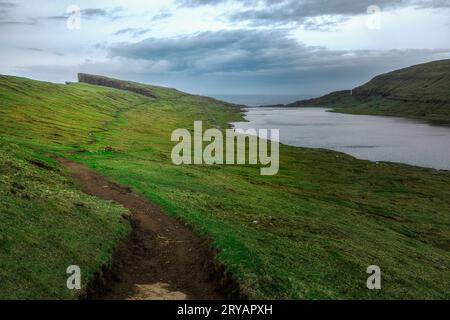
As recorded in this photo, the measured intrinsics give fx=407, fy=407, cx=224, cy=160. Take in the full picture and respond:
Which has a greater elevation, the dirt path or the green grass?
the green grass

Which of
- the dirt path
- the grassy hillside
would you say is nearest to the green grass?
the grassy hillside

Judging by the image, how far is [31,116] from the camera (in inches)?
4631

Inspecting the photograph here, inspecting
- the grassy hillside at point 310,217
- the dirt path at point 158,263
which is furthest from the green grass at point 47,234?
the dirt path at point 158,263

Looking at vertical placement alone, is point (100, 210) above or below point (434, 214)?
above

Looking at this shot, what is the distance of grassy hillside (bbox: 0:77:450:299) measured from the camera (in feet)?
84.1

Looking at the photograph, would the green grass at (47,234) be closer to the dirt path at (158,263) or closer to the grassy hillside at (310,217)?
the grassy hillside at (310,217)

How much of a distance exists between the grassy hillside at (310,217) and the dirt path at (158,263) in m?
1.51

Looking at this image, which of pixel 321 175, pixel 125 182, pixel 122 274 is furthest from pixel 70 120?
pixel 122 274

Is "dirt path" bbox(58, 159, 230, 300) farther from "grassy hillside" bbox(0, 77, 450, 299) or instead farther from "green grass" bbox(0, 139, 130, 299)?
"grassy hillside" bbox(0, 77, 450, 299)

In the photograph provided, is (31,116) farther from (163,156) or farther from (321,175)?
(321,175)

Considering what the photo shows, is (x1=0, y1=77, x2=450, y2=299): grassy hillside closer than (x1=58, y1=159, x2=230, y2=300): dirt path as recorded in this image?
No

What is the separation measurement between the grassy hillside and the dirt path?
1.51 m

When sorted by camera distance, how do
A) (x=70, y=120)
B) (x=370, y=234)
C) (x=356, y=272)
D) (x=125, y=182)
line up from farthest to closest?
(x=70, y=120) → (x=125, y=182) → (x=370, y=234) → (x=356, y=272)
